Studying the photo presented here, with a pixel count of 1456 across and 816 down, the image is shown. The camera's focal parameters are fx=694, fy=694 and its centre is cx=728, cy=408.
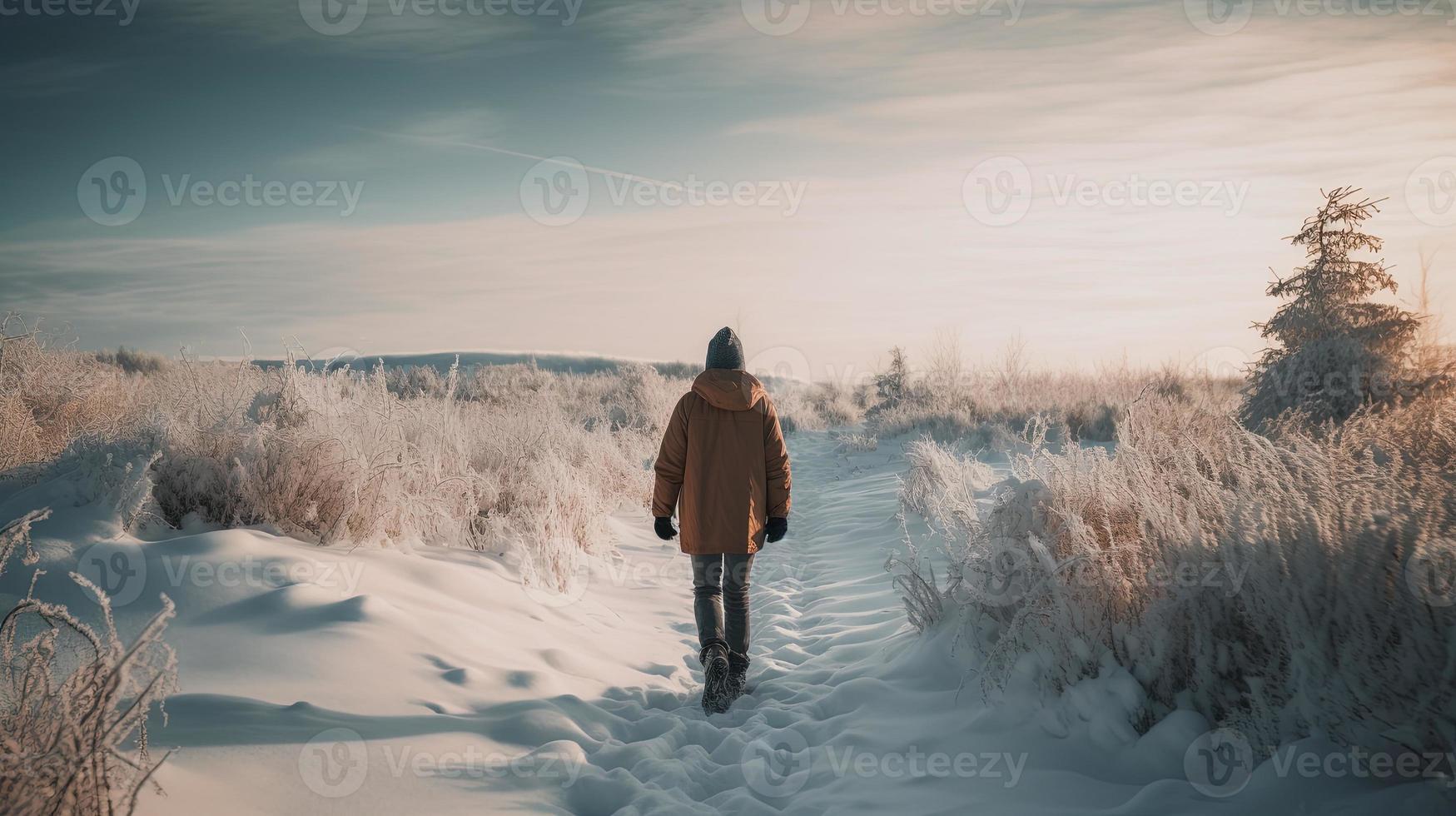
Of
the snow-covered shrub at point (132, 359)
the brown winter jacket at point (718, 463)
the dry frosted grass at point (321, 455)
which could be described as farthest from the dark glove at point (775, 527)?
the snow-covered shrub at point (132, 359)

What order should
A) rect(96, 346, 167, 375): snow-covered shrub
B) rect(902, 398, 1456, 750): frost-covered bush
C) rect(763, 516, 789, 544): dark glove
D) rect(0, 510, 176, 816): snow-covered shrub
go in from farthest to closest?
rect(96, 346, 167, 375): snow-covered shrub → rect(763, 516, 789, 544): dark glove → rect(902, 398, 1456, 750): frost-covered bush → rect(0, 510, 176, 816): snow-covered shrub

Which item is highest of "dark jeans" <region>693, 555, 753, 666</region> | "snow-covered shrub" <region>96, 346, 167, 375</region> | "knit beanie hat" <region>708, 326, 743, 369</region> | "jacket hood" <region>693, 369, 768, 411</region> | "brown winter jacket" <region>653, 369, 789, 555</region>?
"snow-covered shrub" <region>96, 346, 167, 375</region>

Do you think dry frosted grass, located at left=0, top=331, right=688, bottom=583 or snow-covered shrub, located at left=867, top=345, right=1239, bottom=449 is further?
snow-covered shrub, located at left=867, top=345, right=1239, bottom=449

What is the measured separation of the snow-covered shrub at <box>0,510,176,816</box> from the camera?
1.83 m

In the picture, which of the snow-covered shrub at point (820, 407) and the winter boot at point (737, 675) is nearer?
the winter boot at point (737, 675)

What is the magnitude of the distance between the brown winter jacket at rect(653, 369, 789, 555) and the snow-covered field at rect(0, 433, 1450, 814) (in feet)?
3.38

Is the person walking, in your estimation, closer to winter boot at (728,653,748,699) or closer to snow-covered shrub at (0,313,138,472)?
winter boot at (728,653,748,699)

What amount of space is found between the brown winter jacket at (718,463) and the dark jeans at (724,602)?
13cm

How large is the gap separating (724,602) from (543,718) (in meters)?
1.36

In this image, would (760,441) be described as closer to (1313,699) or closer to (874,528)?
(1313,699)

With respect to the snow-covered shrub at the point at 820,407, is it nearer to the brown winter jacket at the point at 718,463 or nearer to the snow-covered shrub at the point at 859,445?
the snow-covered shrub at the point at 859,445

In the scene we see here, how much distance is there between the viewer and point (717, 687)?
13.5ft

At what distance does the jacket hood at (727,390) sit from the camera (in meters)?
4.20

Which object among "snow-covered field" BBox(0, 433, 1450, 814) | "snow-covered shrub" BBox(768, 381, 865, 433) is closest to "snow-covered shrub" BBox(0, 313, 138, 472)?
"snow-covered field" BBox(0, 433, 1450, 814)
